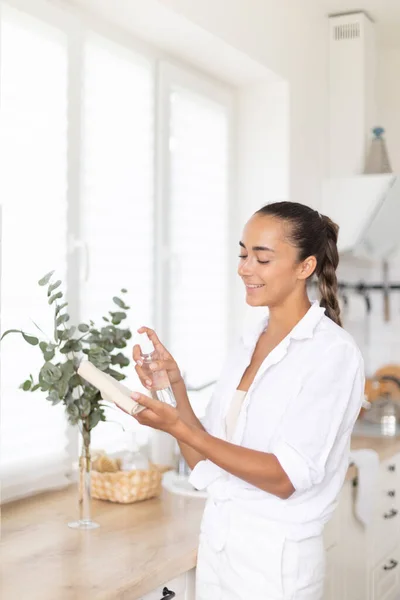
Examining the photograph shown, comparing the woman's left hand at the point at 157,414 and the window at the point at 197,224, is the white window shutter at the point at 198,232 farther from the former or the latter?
the woman's left hand at the point at 157,414

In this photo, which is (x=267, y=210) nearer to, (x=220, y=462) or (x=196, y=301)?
(x=220, y=462)

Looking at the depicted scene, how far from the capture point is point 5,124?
2170 mm

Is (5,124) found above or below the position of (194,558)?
above

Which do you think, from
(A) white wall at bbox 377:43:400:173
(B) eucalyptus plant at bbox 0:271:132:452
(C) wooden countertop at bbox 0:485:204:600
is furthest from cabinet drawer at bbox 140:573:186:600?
(A) white wall at bbox 377:43:400:173

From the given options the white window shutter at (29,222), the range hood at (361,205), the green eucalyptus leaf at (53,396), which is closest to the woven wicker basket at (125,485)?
the white window shutter at (29,222)

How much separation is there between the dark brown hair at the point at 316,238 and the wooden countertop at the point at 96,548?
631mm

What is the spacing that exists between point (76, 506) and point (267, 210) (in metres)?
0.96

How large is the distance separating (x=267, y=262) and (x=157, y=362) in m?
0.31

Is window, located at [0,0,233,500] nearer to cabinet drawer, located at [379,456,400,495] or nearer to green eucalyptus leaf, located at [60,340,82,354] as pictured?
green eucalyptus leaf, located at [60,340,82,354]

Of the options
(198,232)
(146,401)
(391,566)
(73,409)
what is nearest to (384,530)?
(391,566)

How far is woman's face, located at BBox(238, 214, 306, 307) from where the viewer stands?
1.75 metres

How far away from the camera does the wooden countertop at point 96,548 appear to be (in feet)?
5.22

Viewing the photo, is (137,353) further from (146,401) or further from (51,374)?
(51,374)

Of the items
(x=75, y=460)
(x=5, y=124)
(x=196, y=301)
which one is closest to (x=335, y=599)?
(x=75, y=460)
